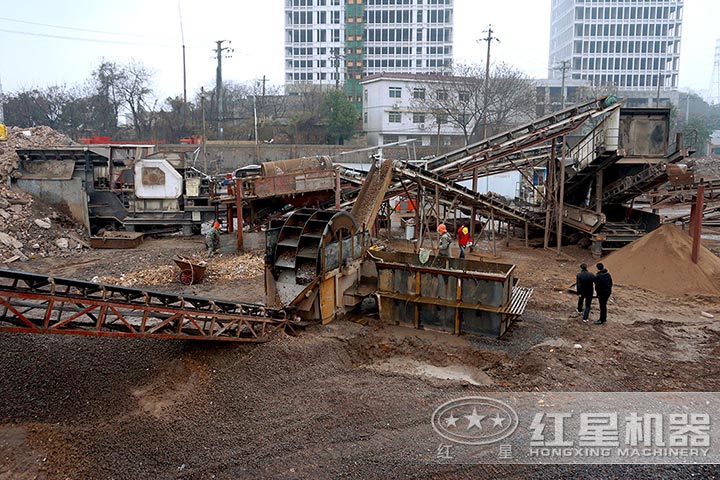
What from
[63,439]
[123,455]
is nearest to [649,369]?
[123,455]

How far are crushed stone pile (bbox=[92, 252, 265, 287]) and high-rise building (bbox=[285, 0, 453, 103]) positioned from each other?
5518cm

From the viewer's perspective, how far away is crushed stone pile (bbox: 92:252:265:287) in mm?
14573

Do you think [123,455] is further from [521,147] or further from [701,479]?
[521,147]

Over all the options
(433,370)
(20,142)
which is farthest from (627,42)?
(433,370)

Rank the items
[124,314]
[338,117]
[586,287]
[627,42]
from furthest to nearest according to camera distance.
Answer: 1. [627,42]
2. [338,117]
3. [586,287]
4. [124,314]

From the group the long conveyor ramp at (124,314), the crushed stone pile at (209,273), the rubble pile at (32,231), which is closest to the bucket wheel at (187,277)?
the crushed stone pile at (209,273)

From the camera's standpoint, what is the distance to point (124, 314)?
781 cm

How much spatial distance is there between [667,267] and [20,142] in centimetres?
2717

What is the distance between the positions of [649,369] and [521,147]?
1039 cm

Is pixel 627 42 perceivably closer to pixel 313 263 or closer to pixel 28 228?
pixel 28 228

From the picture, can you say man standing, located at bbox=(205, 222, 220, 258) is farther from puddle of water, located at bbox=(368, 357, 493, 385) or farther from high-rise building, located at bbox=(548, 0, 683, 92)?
high-rise building, located at bbox=(548, 0, 683, 92)

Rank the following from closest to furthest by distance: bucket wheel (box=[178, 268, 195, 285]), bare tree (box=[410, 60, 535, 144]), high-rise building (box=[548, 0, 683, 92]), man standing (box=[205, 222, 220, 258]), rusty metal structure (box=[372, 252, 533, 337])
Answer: rusty metal structure (box=[372, 252, 533, 337])
bucket wheel (box=[178, 268, 195, 285])
man standing (box=[205, 222, 220, 258])
bare tree (box=[410, 60, 535, 144])
high-rise building (box=[548, 0, 683, 92])

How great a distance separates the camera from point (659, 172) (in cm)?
1588

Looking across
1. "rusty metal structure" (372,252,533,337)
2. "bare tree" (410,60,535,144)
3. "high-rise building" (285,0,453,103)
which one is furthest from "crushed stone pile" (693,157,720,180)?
"rusty metal structure" (372,252,533,337)
